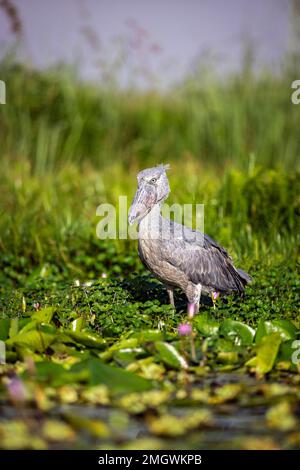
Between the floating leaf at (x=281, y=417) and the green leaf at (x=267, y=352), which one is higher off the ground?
the green leaf at (x=267, y=352)

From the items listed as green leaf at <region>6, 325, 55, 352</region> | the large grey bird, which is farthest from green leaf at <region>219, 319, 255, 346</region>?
green leaf at <region>6, 325, 55, 352</region>

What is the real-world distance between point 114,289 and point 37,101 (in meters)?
6.14

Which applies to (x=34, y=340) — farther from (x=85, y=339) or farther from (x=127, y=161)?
(x=127, y=161)

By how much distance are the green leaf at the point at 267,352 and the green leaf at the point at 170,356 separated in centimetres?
45

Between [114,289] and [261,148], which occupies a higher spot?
[261,148]

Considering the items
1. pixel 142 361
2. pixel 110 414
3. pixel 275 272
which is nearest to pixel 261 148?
pixel 275 272

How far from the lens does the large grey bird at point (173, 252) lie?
16.8 ft

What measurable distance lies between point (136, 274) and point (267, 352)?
226 centimetres

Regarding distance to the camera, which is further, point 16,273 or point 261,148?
point 261,148

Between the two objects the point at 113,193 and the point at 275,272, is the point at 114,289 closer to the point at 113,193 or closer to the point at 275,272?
the point at 275,272

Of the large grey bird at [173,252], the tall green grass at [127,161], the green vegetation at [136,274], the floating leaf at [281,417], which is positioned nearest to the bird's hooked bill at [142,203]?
the large grey bird at [173,252]

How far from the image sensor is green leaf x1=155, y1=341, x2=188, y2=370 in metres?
4.21

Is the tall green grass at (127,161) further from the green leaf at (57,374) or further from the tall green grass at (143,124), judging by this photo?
the green leaf at (57,374)

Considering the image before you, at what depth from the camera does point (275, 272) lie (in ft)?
19.9
